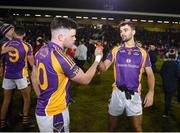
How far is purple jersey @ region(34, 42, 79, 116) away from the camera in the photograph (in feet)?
10.6

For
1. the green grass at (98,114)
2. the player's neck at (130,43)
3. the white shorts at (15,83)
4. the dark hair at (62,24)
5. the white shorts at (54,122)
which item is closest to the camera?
the dark hair at (62,24)

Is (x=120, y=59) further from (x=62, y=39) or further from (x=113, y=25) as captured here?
(x=113, y=25)

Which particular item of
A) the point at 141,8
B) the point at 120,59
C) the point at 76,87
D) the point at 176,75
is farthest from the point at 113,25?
the point at 120,59

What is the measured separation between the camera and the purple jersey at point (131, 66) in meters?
4.66

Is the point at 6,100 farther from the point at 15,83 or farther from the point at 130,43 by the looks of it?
the point at 130,43

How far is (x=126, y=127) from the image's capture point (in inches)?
263

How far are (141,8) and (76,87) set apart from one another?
30.3 m

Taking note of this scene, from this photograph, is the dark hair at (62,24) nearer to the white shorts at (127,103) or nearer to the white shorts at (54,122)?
the white shorts at (54,122)

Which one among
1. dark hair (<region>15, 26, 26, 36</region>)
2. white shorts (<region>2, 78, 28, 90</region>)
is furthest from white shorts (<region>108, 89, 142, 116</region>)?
dark hair (<region>15, 26, 26, 36</region>)

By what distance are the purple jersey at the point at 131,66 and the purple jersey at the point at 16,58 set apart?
2.11m

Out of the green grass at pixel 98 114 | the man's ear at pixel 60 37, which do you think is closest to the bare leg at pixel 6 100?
the green grass at pixel 98 114

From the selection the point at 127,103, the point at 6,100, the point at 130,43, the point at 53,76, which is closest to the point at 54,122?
the point at 53,76

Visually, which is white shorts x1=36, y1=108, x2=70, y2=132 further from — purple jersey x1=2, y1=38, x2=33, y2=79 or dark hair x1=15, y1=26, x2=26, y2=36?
dark hair x1=15, y1=26, x2=26, y2=36

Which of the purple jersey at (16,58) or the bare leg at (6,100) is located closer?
the purple jersey at (16,58)
